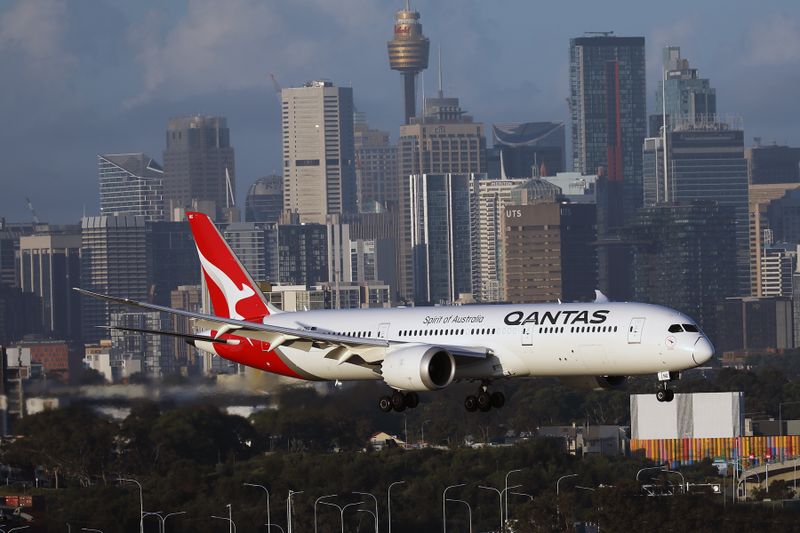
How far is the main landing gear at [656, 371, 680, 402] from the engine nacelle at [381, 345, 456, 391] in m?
8.57

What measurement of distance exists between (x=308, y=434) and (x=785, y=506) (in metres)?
37.7

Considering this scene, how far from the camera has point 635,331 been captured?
8731cm

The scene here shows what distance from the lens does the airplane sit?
87.3m

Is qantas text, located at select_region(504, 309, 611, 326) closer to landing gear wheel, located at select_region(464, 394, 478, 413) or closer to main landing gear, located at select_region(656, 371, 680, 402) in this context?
main landing gear, located at select_region(656, 371, 680, 402)

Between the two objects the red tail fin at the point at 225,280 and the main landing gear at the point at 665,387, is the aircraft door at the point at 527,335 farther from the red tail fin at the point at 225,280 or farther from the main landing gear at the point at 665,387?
the red tail fin at the point at 225,280

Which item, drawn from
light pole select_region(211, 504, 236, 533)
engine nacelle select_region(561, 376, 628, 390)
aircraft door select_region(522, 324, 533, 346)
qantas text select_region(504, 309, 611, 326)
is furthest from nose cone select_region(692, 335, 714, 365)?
light pole select_region(211, 504, 236, 533)

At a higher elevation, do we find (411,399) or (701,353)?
(701,353)

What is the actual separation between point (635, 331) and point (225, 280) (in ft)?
79.3

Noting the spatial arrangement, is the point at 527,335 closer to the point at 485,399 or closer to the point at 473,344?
the point at 473,344

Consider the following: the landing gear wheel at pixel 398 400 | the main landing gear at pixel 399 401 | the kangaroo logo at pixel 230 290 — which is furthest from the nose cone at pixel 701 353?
the kangaroo logo at pixel 230 290

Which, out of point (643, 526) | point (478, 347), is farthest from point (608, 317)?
point (643, 526)

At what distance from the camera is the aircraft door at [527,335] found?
89.4m

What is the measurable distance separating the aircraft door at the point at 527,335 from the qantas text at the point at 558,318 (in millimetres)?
265

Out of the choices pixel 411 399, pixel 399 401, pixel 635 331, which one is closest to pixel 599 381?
pixel 635 331
